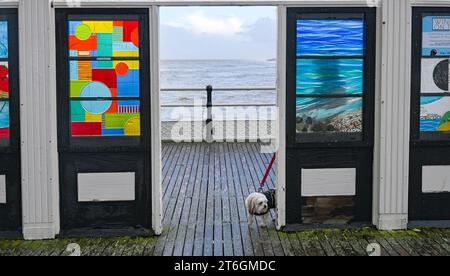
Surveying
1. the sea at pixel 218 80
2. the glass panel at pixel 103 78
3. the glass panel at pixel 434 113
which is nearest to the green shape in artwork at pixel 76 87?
the glass panel at pixel 103 78

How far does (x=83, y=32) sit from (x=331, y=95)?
2.19 metres

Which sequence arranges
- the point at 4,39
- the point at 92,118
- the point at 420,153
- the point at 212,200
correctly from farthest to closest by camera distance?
the point at 212,200 → the point at 420,153 → the point at 92,118 → the point at 4,39

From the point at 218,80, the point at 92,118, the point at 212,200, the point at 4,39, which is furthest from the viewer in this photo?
the point at 218,80

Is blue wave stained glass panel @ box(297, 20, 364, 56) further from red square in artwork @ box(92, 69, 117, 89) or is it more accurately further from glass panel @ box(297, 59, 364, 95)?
red square in artwork @ box(92, 69, 117, 89)

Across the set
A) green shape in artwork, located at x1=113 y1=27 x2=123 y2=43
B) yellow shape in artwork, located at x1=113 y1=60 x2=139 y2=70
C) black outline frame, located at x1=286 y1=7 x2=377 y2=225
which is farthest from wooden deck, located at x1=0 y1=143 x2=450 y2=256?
green shape in artwork, located at x1=113 y1=27 x2=123 y2=43

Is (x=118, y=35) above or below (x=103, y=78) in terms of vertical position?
above

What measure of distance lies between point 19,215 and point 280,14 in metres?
2.82

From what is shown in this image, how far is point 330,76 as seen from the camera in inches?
207

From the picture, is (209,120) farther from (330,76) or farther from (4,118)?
(4,118)

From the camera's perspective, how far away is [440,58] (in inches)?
209

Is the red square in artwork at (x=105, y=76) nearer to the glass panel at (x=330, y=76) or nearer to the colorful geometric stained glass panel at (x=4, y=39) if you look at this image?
the colorful geometric stained glass panel at (x=4, y=39)

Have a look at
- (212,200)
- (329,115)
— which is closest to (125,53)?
(329,115)

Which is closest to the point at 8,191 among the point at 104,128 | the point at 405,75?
the point at 104,128

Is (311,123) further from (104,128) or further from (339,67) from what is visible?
(104,128)
